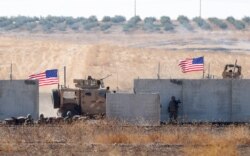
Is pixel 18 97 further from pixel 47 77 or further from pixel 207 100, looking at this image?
pixel 207 100

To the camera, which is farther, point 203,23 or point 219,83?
point 203,23

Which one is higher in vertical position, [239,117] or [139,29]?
[139,29]

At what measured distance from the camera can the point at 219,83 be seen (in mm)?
41562

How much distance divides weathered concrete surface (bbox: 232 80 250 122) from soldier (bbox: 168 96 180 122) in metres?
2.70

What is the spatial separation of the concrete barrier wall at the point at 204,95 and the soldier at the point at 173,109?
1.69 feet

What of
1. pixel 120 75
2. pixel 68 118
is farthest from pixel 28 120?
pixel 120 75

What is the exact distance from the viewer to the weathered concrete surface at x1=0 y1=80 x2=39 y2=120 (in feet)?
136

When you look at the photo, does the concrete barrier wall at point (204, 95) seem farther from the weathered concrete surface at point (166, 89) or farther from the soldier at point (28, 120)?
the soldier at point (28, 120)

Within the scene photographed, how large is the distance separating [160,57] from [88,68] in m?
12.8

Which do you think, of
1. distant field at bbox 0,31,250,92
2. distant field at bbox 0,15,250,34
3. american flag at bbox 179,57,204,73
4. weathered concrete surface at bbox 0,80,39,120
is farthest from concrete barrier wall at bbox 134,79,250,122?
distant field at bbox 0,15,250,34

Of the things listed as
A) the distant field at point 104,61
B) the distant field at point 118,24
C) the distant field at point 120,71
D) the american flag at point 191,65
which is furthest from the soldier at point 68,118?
the distant field at point 118,24

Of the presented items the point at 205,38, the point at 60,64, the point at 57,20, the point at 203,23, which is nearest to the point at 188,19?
the point at 203,23

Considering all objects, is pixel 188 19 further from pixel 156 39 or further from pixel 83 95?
pixel 83 95

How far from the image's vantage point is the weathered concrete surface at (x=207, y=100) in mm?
41438
